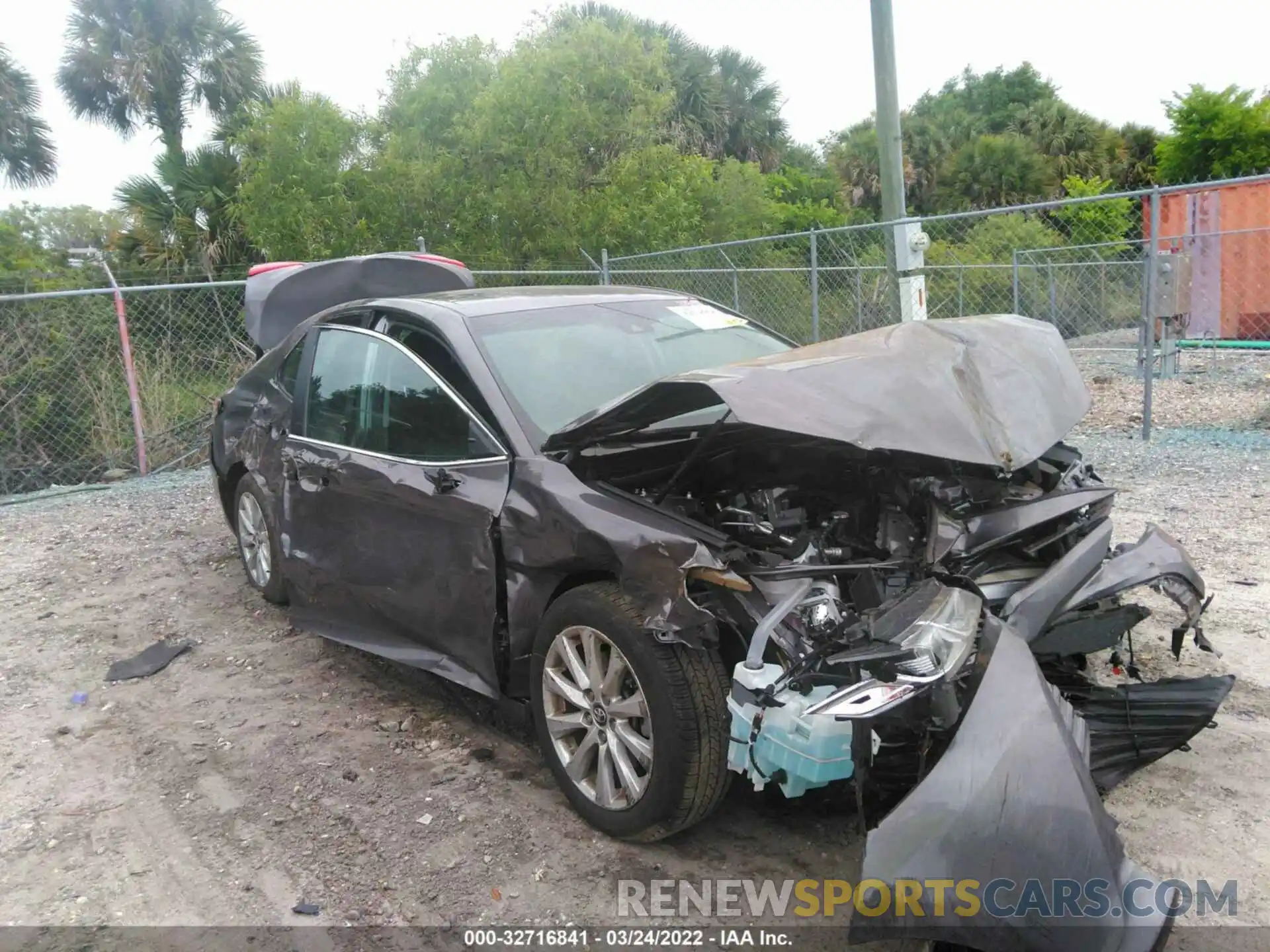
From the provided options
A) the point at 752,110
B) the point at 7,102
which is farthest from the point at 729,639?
the point at 752,110

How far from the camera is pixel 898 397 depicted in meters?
2.84

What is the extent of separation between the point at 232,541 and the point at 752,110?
2936cm

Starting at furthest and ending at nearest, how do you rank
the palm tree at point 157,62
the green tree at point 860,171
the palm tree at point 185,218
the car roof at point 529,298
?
the green tree at point 860,171
the palm tree at point 157,62
the palm tree at point 185,218
the car roof at point 529,298

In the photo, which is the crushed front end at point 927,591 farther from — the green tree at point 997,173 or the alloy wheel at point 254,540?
the green tree at point 997,173

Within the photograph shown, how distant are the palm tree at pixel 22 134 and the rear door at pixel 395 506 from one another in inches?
856

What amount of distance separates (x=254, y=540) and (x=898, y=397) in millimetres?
4096

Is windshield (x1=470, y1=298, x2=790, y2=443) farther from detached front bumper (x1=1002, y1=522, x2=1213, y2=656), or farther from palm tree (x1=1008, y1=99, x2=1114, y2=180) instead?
palm tree (x1=1008, y1=99, x2=1114, y2=180)

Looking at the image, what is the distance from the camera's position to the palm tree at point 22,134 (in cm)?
2106

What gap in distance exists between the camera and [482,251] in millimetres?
15734

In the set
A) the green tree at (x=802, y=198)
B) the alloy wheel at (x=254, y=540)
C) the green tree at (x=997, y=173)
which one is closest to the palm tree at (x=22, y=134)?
the green tree at (x=802, y=198)

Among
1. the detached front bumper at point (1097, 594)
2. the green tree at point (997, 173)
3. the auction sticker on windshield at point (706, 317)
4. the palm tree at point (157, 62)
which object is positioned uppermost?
the palm tree at point (157, 62)

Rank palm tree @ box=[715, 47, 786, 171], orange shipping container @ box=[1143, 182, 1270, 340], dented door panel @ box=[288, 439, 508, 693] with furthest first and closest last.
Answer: palm tree @ box=[715, 47, 786, 171] → orange shipping container @ box=[1143, 182, 1270, 340] → dented door panel @ box=[288, 439, 508, 693]

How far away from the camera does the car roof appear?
3.98 m

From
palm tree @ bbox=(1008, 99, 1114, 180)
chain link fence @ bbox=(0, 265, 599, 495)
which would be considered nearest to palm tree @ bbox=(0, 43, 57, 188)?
chain link fence @ bbox=(0, 265, 599, 495)
